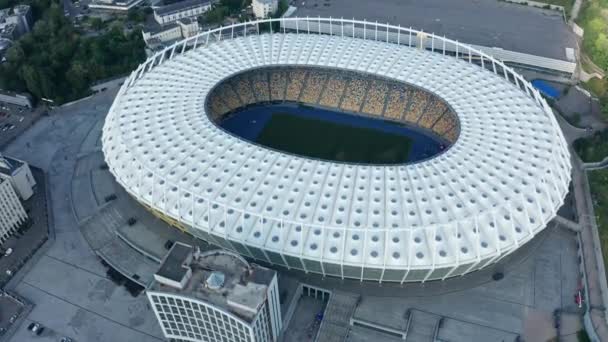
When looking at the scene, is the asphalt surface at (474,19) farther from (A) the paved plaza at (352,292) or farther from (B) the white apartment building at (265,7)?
(A) the paved plaza at (352,292)

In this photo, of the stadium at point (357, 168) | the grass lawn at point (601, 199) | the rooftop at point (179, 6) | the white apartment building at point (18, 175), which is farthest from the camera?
the rooftop at point (179, 6)

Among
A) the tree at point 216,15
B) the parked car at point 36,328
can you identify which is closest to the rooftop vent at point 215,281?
the parked car at point 36,328

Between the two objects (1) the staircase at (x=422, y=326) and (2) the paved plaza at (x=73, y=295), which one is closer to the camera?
(1) the staircase at (x=422, y=326)

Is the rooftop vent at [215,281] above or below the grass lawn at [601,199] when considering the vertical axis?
above

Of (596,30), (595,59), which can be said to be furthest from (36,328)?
(596,30)

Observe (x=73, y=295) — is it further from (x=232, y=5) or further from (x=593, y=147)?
(x=232, y=5)

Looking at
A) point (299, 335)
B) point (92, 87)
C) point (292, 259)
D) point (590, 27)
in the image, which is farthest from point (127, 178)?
point (590, 27)

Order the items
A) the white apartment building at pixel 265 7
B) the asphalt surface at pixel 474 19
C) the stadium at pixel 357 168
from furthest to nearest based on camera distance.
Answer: the white apartment building at pixel 265 7
the asphalt surface at pixel 474 19
the stadium at pixel 357 168

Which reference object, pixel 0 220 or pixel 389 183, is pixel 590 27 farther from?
pixel 0 220
